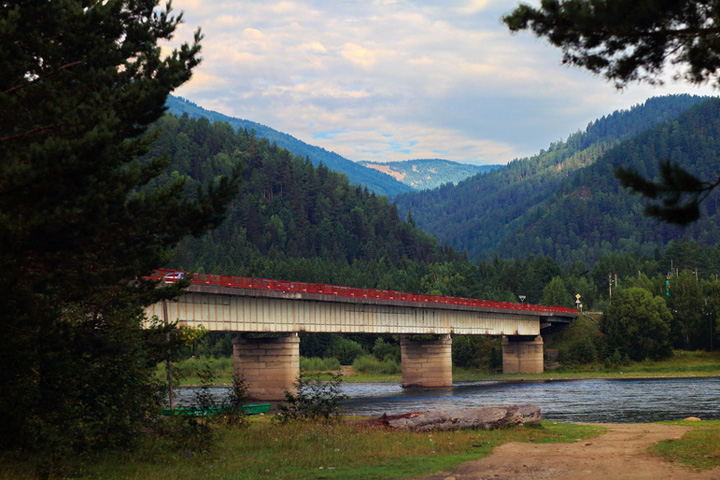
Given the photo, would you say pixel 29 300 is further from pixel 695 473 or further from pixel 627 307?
pixel 627 307

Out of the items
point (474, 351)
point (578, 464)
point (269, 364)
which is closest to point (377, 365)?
point (474, 351)

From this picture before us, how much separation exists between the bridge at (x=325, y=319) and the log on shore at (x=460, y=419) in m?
19.9

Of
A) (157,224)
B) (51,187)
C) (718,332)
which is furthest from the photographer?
(718,332)

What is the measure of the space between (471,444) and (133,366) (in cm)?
1323

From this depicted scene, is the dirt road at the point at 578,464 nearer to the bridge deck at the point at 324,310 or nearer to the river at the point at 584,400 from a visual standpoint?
the river at the point at 584,400

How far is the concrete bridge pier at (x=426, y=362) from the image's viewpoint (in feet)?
373

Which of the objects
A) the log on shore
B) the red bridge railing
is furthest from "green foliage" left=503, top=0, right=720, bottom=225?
the red bridge railing

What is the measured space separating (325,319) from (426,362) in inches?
1116

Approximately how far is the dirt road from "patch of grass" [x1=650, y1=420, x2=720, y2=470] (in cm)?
52

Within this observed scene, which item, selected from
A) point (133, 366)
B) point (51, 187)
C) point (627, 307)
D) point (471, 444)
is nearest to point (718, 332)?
point (627, 307)

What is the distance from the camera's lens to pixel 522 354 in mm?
138375

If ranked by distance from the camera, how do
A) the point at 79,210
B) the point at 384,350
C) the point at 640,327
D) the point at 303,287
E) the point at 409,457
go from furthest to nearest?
the point at 384,350 < the point at 640,327 < the point at 303,287 < the point at 409,457 < the point at 79,210

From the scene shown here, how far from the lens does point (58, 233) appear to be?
20.4 meters

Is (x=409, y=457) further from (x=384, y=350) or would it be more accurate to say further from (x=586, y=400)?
(x=384, y=350)
